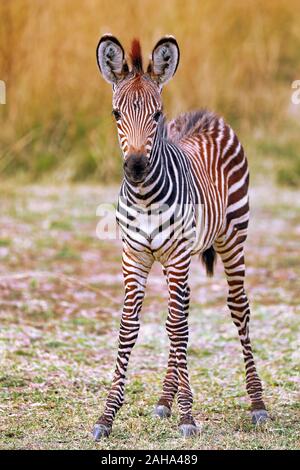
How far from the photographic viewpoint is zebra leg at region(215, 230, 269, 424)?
608cm

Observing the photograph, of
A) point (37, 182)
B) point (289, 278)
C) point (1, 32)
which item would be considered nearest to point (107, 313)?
point (289, 278)

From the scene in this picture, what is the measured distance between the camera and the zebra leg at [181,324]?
17.5ft

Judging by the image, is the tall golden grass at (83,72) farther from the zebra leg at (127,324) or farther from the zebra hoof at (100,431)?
the zebra hoof at (100,431)

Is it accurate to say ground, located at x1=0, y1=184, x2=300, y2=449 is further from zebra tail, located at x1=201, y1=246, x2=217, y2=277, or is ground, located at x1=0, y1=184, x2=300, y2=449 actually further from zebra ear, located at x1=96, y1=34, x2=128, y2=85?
zebra ear, located at x1=96, y1=34, x2=128, y2=85

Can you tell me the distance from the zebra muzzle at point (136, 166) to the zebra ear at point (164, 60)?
0.59m

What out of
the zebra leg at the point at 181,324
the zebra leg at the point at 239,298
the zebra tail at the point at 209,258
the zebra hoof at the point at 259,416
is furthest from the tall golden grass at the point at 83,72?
the zebra leg at the point at 181,324

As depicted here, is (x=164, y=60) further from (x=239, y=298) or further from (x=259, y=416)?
(x=259, y=416)

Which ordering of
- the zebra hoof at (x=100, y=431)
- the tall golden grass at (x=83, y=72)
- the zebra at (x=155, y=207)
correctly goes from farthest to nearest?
the tall golden grass at (x=83, y=72) → the zebra hoof at (x=100, y=431) → the zebra at (x=155, y=207)

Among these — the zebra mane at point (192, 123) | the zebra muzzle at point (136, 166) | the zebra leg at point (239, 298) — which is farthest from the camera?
the zebra mane at point (192, 123)

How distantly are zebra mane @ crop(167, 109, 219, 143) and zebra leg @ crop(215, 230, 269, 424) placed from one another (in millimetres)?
785

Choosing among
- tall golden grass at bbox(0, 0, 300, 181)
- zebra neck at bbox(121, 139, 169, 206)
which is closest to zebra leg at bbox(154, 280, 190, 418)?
zebra neck at bbox(121, 139, 169, 206)

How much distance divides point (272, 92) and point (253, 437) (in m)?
11.4

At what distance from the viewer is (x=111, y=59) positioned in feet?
17.3

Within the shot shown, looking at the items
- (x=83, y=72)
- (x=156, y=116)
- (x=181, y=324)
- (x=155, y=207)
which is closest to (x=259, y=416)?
(x=181, y=324)
